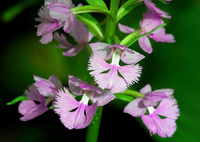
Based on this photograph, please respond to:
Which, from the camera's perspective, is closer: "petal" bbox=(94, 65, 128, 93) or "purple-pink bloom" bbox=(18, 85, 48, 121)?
"petal" bbox=(94, 65, 128, 93)


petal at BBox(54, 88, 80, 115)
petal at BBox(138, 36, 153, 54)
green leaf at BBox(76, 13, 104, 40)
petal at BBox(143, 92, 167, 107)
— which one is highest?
green leaf at BBox(76, 13, 104, 40)

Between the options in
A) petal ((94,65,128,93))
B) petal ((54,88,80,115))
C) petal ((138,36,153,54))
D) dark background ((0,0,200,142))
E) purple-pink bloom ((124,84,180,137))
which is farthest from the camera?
dark background ((0,0,200,142))

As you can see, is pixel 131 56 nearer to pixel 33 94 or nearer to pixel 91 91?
pixel 91 91

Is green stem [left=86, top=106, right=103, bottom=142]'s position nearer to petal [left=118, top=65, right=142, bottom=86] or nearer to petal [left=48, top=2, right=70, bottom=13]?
petal [left=118, top=65, right=142, bottom=86]

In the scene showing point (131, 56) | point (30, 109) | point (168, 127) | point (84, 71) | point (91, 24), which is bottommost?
point (84, 71)

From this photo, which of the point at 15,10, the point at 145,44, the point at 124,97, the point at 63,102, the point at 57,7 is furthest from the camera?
the point at 15,10

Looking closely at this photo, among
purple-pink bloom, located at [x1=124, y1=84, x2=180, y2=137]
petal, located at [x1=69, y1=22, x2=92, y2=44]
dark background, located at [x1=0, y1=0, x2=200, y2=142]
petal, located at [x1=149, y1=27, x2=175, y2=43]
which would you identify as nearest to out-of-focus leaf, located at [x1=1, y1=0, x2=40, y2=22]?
dark background, located at [x1=0, y1=0, x2=200, y2=142]

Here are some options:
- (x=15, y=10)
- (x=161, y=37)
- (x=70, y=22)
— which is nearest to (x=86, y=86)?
(x=70, y=22)
